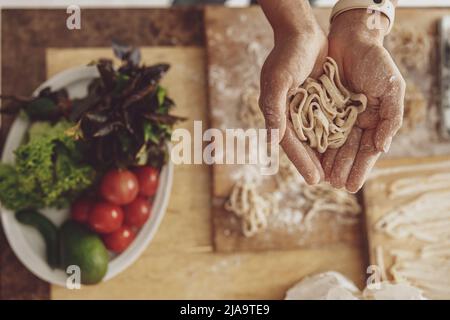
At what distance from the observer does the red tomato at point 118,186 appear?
132 cm

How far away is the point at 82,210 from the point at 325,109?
76cm

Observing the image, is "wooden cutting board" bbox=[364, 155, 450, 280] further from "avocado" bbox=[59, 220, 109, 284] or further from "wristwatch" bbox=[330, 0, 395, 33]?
"avocado" bbox=[59, 220, 109, 284]

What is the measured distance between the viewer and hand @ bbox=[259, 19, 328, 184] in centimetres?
96

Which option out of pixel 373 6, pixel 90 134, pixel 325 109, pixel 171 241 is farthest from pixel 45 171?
pixel 373 6

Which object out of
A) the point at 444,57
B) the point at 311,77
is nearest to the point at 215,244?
the point at 311,77

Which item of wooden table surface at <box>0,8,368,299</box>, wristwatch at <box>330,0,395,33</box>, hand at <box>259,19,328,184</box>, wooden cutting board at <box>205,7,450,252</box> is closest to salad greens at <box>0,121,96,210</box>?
wooden table surface at <box>0,8,368,299</box>

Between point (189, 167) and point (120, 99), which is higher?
point (120, 99)

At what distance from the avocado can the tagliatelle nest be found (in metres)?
0.67

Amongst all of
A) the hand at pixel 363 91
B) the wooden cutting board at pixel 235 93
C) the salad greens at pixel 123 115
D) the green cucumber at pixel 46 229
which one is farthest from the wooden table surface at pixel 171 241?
the hand at pixel 363 91

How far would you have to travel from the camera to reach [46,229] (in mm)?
1388

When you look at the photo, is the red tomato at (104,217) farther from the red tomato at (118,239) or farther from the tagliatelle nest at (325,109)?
the tagliatelle nest at (325,109)

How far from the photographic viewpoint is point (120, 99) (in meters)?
1.26

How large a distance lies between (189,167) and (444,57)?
0.94 metres
